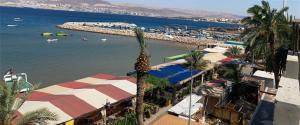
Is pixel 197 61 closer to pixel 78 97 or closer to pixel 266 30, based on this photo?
pixel 266 30

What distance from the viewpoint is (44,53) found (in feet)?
178

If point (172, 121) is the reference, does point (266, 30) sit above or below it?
above

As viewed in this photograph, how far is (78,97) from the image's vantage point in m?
17.8

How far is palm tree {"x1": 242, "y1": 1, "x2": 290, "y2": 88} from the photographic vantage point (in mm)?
24797

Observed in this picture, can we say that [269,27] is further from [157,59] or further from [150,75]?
[157,59]

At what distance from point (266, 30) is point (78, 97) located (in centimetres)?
1678

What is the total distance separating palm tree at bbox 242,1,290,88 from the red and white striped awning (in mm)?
10975

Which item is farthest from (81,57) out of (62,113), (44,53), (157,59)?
(62,113)

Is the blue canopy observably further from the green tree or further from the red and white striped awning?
the green tree

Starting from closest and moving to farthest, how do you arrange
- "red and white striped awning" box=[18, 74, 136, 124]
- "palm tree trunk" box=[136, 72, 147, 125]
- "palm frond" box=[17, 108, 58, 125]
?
"palm frond" box=[17, 108, 58, 125] → "palm tree trunk" box=[136, 72, 147, 125] → "red and white striped awning" box=[18, 74, 136, 124]

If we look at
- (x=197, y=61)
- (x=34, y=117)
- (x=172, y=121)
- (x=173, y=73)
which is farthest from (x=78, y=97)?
(x=197, y=61)

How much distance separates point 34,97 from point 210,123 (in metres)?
11.3

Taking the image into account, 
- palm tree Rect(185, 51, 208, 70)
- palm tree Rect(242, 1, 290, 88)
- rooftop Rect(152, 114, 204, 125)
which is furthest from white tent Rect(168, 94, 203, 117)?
palm tree Rect(185, 51, 208, 70)

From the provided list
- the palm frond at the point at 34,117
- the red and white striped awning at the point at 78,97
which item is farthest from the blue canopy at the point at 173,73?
the palm frond at the point at 34,117
